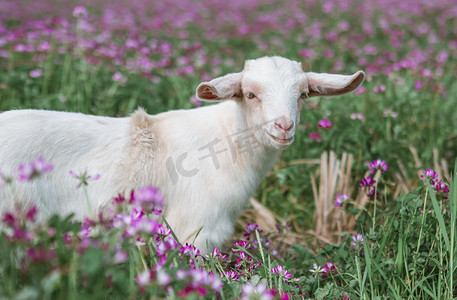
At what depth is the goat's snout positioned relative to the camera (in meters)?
2.59

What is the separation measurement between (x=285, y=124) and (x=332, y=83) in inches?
23.4

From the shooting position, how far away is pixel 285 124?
259cm

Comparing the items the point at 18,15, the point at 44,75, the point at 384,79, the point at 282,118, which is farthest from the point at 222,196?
the point at 18,15

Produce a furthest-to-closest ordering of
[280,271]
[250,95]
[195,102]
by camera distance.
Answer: [195,102]
[250,95]
[280,271]

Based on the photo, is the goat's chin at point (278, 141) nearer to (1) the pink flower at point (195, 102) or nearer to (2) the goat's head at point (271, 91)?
(2) the goat's head at point (271, 91)

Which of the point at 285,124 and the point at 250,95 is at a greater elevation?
the point at 250,95

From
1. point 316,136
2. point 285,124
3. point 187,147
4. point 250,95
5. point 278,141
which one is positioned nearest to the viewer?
point 285,124

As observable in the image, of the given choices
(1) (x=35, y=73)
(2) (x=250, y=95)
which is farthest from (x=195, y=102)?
(2) (x=250, y=95)

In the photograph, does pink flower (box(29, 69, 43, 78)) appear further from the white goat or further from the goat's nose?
the goat's nose

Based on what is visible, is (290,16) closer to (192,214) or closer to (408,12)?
(408,12)

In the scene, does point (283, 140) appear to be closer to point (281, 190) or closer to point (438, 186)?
point (438, 186)

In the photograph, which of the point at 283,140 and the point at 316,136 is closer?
the point at 283,140

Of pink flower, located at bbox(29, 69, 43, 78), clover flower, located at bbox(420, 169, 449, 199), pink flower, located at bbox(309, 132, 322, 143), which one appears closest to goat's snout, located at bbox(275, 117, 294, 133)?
clover flower, located at bbox(420, 169, 449, 199)

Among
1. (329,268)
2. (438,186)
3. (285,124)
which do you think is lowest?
(329,268)
